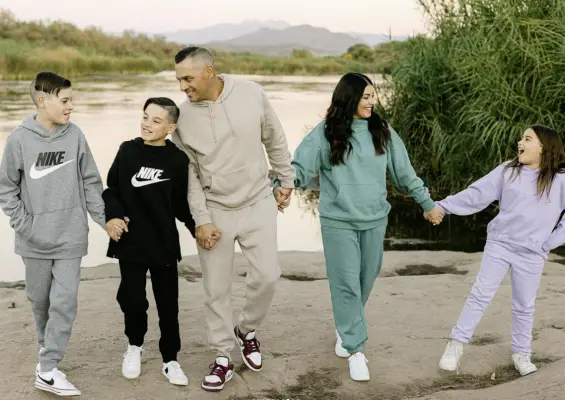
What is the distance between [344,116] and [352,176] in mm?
289

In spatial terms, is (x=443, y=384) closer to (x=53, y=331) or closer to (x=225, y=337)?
(x=225, y=337)

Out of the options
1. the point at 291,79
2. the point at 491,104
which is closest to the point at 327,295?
the point at 491,104

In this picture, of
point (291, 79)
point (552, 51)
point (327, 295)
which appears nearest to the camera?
point (327, 295)

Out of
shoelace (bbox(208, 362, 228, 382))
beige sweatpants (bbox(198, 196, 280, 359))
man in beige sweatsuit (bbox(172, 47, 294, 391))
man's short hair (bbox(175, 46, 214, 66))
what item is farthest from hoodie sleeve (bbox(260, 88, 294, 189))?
shoelace (bbox(208, 362, 228, 382))

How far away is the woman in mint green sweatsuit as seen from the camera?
12.6ft

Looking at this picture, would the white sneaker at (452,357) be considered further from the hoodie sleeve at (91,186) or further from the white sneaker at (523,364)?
the hoodie sleeve at (91,186)

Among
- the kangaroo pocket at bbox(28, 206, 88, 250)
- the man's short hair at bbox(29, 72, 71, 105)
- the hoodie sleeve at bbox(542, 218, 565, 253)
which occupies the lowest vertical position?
the hoodie sleeve at bbox(542, 218, 565, 253)

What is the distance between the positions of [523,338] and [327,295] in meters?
1.67

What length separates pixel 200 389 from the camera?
3758mm

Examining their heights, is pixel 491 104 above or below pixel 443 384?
above

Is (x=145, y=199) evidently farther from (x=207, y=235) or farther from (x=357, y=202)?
(x=357, y=202)

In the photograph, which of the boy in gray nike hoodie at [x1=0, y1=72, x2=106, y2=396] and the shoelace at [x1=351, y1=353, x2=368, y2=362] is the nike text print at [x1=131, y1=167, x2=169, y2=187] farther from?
the shoelace at [x1=351, y1=353, x2=368, y2=362]

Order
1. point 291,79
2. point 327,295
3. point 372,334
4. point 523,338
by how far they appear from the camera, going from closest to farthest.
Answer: point 523,338, point 372,334, point 327,295, point 291,79

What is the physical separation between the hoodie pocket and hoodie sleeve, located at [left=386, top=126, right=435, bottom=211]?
199 millimetres
